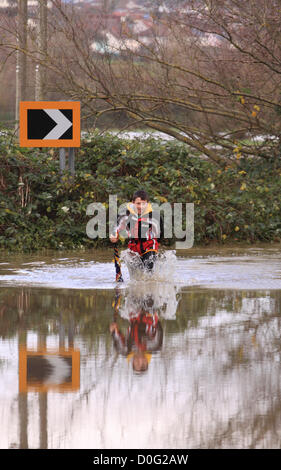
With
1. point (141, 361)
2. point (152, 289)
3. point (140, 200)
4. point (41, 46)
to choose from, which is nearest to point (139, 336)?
point (141, 361)

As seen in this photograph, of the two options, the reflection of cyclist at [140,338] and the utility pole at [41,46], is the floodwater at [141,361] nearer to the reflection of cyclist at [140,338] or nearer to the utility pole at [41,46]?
the reflection of cyclist at [140,338]

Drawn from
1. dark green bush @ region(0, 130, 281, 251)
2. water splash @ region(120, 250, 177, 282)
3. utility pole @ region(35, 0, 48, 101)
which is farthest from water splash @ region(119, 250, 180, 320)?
utility pole @ region(35, 0, 48, 101)

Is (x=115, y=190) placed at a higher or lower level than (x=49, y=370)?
higher

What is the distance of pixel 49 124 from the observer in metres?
18.2

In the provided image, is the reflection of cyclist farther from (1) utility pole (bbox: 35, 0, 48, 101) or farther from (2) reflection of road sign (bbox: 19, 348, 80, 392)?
(1) utility pole (bbox: 35, 0, 48, 101)

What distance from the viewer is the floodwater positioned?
567cm

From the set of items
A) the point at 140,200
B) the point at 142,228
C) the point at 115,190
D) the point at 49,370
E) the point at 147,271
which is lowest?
the point at 49,370

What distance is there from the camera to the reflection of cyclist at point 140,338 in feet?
25.5

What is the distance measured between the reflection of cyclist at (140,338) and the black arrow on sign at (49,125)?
8723 mm

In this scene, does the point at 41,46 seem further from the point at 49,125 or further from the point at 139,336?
the point at 139,336

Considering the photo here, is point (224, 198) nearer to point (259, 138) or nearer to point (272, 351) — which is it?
point (259, 138)

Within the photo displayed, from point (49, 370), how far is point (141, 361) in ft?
2.62

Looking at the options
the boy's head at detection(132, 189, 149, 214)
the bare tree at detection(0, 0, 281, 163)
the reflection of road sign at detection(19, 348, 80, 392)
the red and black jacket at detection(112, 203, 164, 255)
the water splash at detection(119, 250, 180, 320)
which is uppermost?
the bare tree at detection(0, 0, 281, 163)
